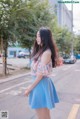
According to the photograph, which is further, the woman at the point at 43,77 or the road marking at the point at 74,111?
the road marking at the point at 74,111

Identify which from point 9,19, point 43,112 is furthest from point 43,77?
point 9,19

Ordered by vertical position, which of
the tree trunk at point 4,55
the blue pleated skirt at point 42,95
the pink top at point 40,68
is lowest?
the tree trunk at point 4,55

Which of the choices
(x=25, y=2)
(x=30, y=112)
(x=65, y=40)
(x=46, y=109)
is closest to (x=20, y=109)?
(x=30, y=112)

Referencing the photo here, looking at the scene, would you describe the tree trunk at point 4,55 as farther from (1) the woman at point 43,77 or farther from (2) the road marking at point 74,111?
(1) the woman at point 43,77

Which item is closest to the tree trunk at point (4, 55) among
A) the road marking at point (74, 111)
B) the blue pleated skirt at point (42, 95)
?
the road marking at point (74, 111)

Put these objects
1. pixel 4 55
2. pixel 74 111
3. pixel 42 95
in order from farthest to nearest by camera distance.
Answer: pixel 4 55 → pixel 74 111 → pixel 42 95

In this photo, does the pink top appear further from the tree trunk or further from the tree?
the tree trunk

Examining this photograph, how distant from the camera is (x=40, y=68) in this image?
486cm

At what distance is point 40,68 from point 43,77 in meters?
0.14

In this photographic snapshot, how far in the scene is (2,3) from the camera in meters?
22.6

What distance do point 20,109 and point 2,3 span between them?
14.2 meters

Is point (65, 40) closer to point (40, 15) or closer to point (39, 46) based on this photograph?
point (40, 15)

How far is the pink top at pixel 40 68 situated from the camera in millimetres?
4852

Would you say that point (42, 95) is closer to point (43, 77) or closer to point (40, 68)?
point (43, 77)
